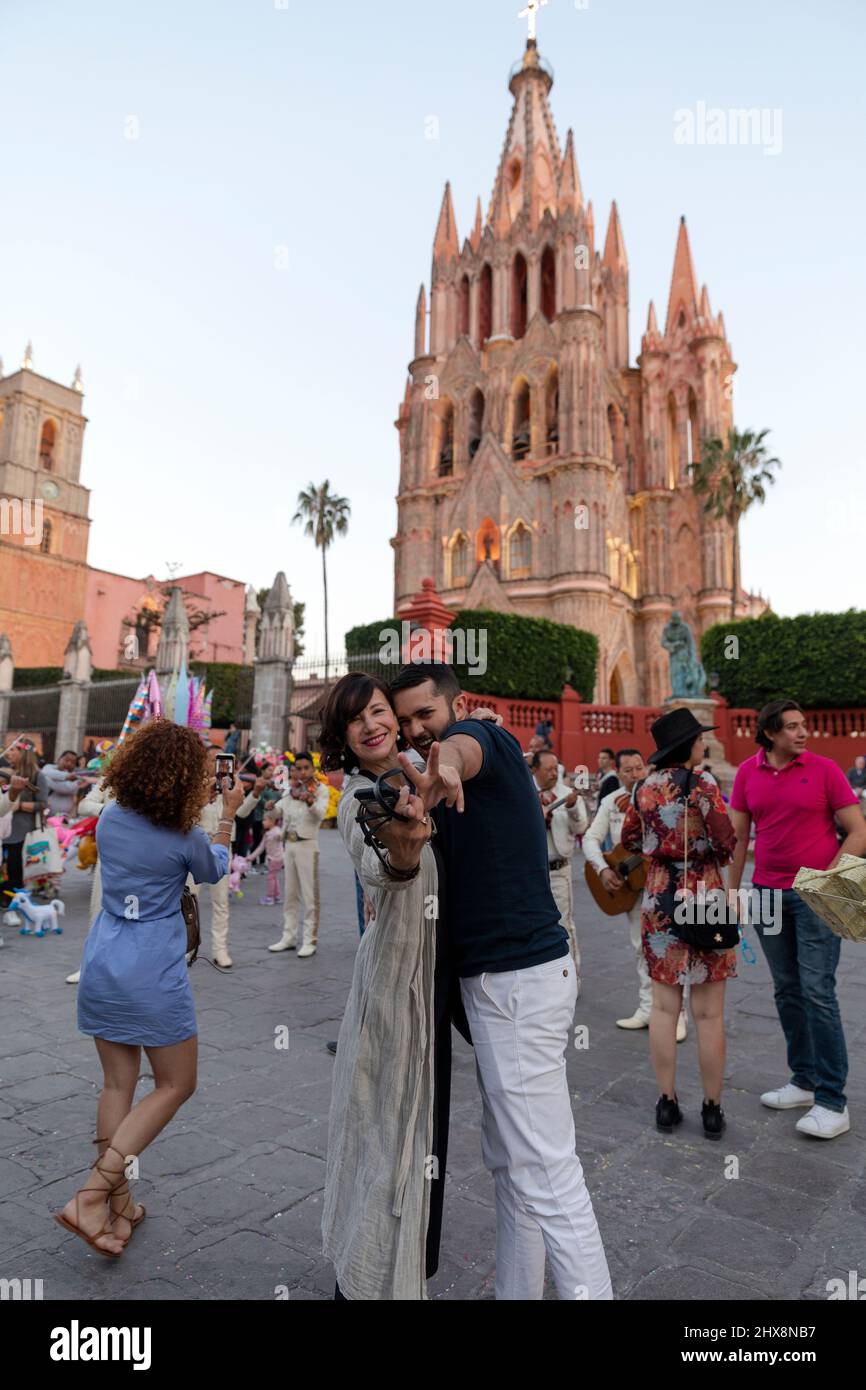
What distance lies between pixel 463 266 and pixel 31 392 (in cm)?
2678

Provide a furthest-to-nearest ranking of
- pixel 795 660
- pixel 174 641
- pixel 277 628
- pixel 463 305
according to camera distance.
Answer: pixel 463 305 → pixel 174 641 → pixel 795 660 → pixel 277 628

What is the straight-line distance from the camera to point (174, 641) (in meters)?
23.7

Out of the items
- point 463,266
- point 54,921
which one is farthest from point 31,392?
point 54,921

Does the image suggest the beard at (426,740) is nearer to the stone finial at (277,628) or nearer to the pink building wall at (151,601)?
the stone finial at (277,628)

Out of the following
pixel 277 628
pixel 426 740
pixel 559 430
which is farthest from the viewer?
pixel 559 430

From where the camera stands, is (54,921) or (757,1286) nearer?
(757,1286)

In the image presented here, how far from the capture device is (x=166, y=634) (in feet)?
78.6

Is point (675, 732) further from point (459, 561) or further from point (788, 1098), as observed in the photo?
point (459, 561)

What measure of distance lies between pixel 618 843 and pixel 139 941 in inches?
130

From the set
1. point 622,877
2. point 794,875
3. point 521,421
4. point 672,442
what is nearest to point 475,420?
point 521,421

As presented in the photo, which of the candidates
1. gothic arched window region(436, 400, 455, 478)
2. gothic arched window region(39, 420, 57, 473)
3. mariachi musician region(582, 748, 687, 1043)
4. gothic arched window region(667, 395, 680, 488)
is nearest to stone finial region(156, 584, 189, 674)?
mariachi musician region(582, 748, 687, 1043)

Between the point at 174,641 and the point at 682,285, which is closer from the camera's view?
the point at 174,641

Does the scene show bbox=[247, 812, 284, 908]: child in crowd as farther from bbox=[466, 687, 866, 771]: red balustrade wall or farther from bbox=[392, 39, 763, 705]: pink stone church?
bbox=[392, 39, 763, 705]: pink stone church
